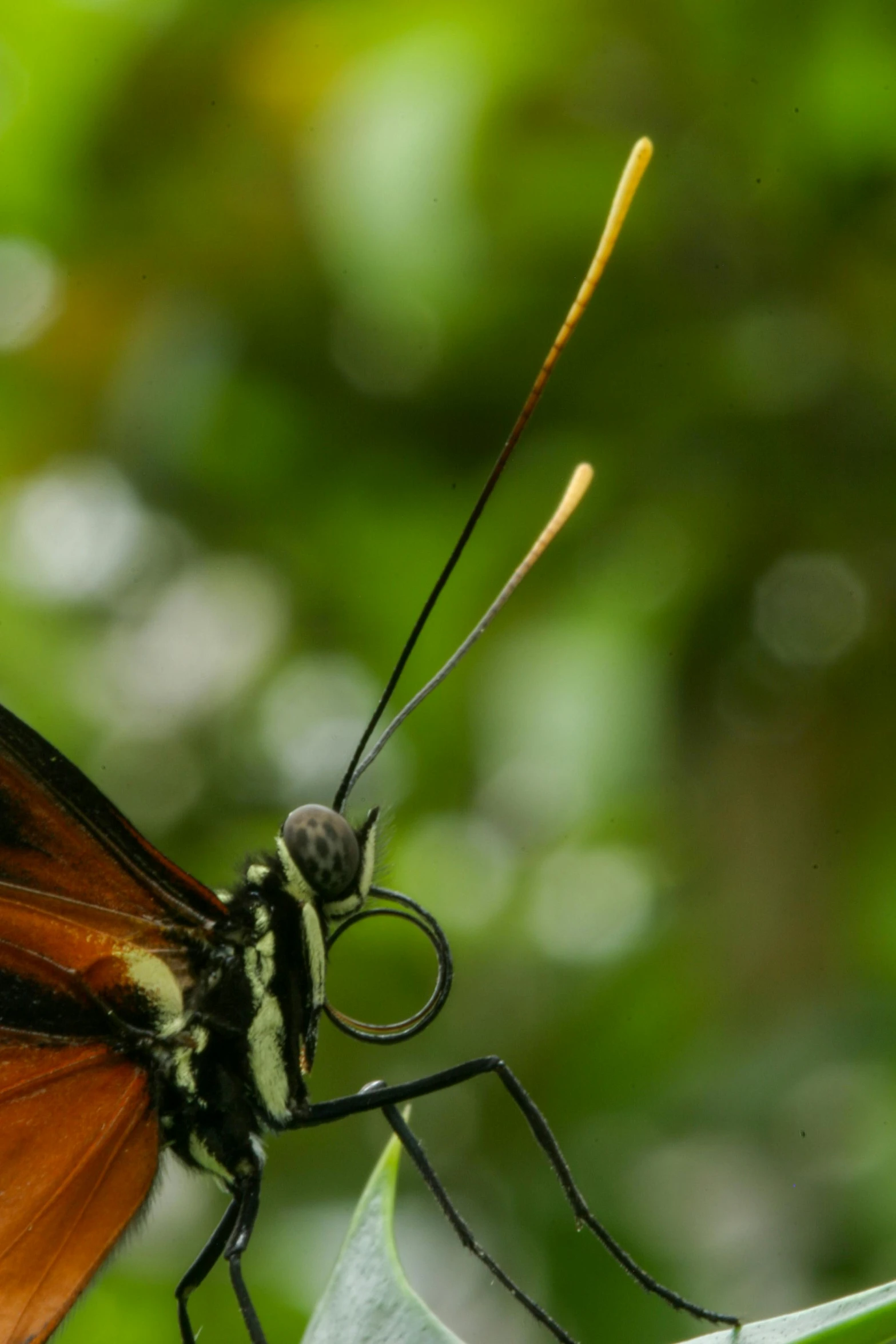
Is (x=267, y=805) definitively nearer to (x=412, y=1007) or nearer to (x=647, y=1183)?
(x=412, y=1007)

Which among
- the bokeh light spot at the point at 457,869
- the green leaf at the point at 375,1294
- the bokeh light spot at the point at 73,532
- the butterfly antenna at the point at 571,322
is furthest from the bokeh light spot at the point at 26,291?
the green leaf at the point at 375,1294

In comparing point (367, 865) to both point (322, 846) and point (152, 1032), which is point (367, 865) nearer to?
→ point (322, 846)

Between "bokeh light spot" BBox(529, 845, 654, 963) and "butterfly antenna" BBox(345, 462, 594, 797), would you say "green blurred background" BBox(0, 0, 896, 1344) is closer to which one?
"bokeh light spot" BBox(529, 845, 654, 963)

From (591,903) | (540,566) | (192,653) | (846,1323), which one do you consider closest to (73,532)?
(192,653)

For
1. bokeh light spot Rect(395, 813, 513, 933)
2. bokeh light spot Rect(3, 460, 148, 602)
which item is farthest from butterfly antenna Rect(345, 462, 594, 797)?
bokeh light spot Rect(3, 460, 148, 602)

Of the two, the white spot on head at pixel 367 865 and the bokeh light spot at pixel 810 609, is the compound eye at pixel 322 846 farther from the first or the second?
the bokeh light spot at pixel 810 609

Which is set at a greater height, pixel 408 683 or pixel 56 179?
pixel 56 179

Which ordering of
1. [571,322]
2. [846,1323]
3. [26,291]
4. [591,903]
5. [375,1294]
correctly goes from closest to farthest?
[846,1323]
[375,1294]
[571,322]
[591,903]
[26,291]

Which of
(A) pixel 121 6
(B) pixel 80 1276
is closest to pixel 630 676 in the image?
(B) pixel 80 1276
